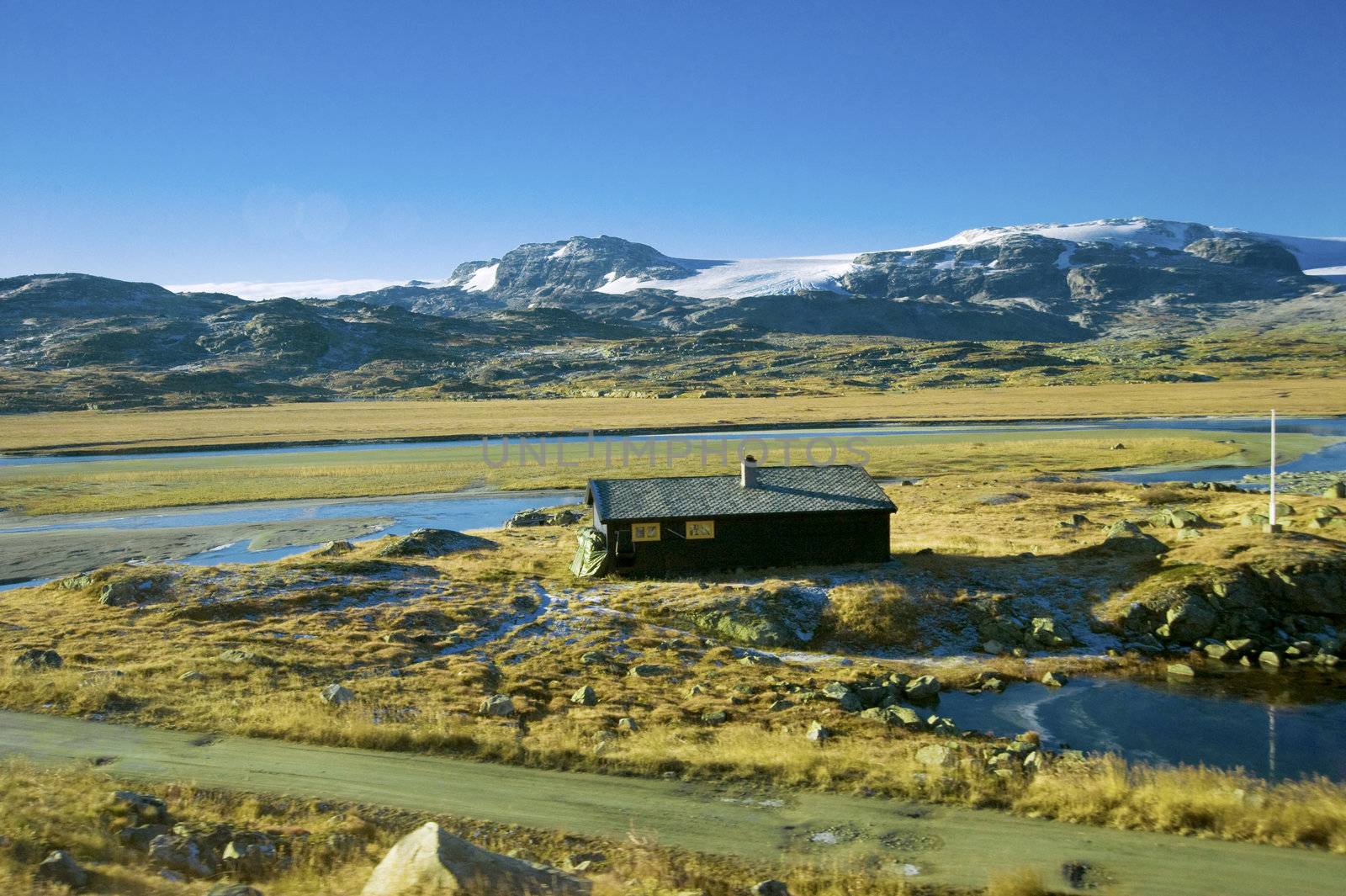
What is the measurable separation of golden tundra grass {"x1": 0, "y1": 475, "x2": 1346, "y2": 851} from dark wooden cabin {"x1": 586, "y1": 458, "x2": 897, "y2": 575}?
1418 mm

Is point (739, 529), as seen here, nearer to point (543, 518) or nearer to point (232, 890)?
point (543, 518)

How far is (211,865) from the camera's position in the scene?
12250 mm

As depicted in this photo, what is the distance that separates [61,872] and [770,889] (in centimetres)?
924

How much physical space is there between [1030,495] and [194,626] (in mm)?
45075

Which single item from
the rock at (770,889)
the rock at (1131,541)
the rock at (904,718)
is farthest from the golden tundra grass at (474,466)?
the rock at (770,889)

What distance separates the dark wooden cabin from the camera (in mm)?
33375

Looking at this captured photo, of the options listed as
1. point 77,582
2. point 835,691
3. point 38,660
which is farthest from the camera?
point 77,582

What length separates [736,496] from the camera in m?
34.4

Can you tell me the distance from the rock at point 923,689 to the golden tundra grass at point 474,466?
44.5 m

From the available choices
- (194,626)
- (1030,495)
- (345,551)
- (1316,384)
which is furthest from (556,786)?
(1316,384)

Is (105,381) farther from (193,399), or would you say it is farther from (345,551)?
(345,551)

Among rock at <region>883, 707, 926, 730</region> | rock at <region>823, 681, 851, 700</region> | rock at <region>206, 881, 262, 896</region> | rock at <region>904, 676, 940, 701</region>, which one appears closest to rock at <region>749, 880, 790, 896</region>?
Result: rock at <region>206, 881, 262, 896</region>

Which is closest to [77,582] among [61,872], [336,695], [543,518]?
[336,695]

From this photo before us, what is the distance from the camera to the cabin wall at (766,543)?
33500 millimetres
